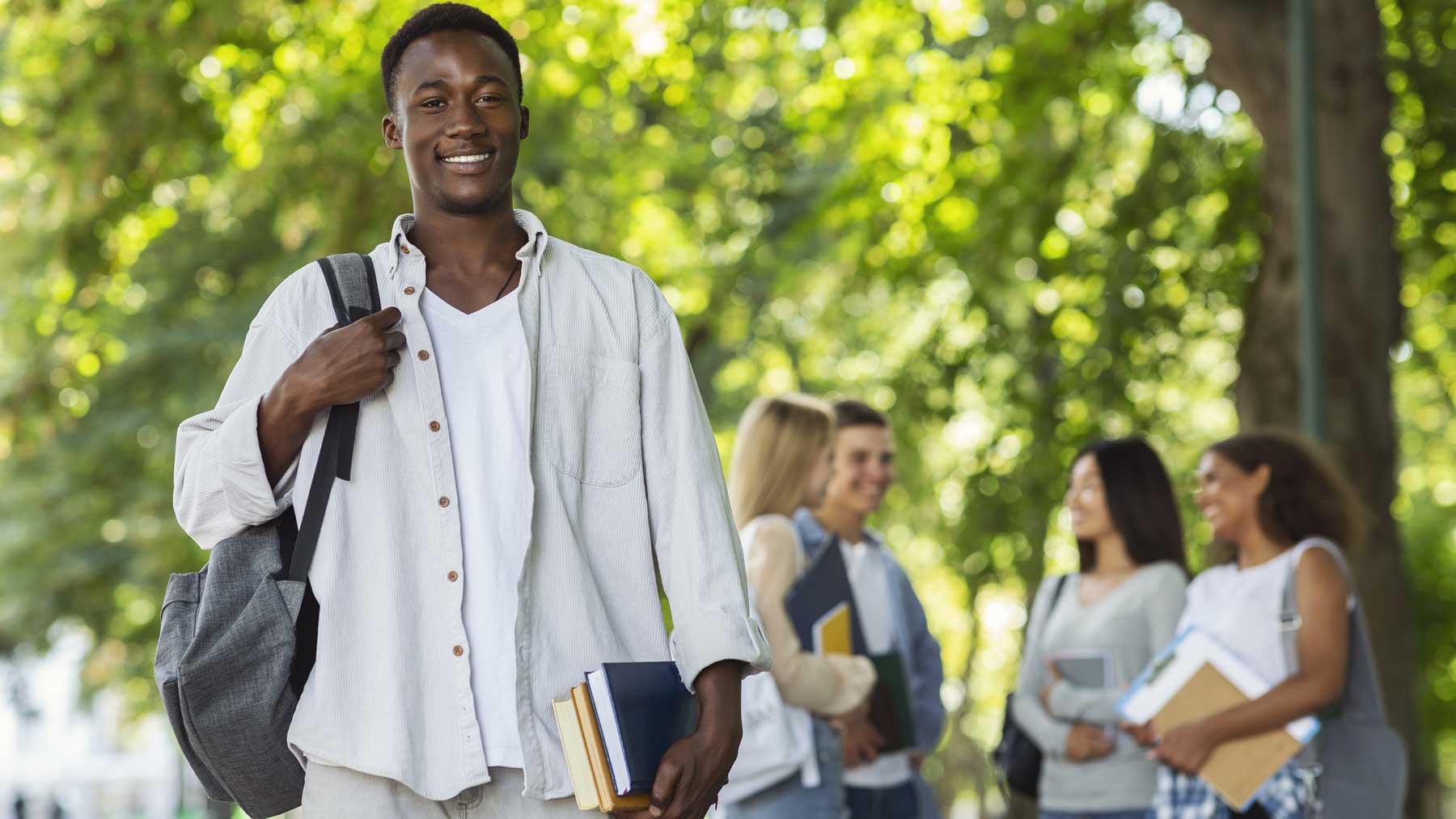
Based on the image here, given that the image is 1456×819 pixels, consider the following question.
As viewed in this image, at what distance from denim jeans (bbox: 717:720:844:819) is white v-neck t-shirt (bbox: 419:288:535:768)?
2.97 m

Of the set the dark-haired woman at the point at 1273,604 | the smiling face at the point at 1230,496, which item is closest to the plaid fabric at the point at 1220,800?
the dark-haired woman at the point at 1273,604

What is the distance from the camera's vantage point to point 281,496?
2830 mm

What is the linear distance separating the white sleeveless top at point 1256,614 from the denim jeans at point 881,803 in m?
1.10

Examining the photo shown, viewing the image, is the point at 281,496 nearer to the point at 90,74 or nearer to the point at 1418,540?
the point at 90,74

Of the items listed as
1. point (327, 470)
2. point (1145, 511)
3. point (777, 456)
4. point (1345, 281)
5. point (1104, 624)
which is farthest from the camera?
point (1345, 281)

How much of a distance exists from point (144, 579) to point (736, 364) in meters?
5.53

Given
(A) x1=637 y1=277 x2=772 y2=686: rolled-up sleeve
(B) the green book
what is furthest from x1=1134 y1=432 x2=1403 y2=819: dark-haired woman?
(A) x1=637 y1=277 x2=772 y2=686: rolled-up sleeve

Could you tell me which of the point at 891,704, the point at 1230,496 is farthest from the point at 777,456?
the point at 1230,496

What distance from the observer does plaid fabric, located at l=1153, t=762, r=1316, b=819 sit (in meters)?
5.63

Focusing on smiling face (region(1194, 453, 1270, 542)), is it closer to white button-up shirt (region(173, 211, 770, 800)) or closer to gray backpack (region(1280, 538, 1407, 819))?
gray backpack (region(1280, 538, 1407, 819))

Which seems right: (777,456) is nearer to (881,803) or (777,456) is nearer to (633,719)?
(881,803)

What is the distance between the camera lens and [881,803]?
607 cm

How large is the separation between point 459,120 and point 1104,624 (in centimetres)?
408

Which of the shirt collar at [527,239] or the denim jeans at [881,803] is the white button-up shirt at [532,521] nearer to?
the shirt collar at [527,239]
